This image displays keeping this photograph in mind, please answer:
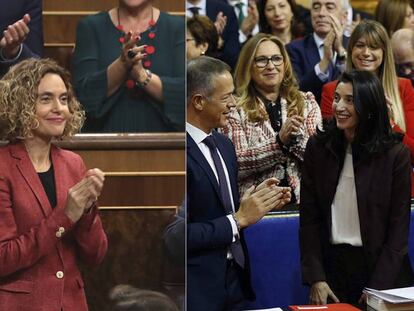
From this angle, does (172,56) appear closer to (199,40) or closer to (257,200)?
(257,200)

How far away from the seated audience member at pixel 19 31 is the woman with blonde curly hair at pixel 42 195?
0.11 ft

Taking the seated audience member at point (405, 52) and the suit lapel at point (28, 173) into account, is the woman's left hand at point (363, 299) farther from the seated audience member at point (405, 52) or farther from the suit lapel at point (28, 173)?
the seated audience member at point (405, 52)

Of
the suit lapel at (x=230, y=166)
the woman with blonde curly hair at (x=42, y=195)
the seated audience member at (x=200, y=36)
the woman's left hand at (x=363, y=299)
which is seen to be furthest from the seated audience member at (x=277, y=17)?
the woman with blonde curly hair at (x=42, y=195)

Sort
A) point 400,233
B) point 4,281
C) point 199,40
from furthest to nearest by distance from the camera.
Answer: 1. point 199,40
2. point 400,233
3. point 4,281

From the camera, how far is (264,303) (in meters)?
4.14

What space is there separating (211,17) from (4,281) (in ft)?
8.62

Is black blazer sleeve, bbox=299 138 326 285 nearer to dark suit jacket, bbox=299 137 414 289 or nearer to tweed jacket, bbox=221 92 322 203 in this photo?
dark suit jacket, bbox=299 137 414 289

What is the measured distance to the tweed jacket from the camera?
4160 millimetres

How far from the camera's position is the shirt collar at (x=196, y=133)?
355 centimetres

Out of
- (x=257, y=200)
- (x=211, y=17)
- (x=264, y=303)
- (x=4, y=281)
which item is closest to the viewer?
(x=4, y=281)

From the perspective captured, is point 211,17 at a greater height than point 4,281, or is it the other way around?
point 211,17

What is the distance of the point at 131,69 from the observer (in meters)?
3.16

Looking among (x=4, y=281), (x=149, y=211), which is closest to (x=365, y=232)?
(x=149, y=211)

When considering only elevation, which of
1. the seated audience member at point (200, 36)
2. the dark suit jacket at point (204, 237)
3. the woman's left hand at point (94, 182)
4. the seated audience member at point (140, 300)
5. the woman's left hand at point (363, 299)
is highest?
the seated audience member at point (200, 36)
